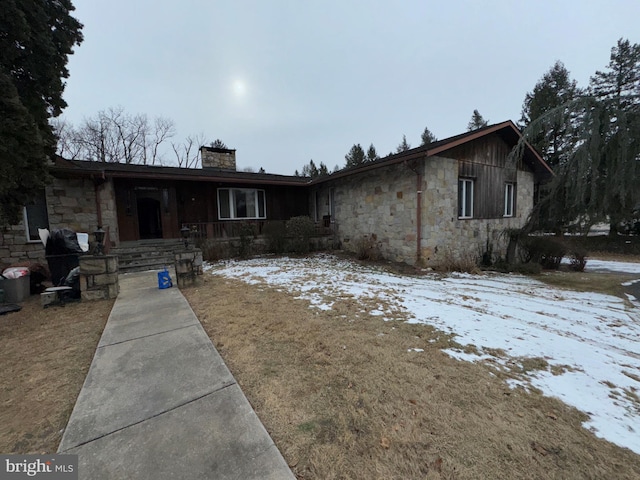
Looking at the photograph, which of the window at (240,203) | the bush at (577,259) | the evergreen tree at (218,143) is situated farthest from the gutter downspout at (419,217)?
the evergreen tree at (218,143)

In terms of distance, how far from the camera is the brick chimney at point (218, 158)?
1453 centimetres

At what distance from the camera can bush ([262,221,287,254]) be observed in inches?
400

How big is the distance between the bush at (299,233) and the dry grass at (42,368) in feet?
21.4

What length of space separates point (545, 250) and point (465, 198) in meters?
3.36

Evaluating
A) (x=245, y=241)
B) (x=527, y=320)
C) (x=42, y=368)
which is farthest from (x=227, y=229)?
(x=527, y=320)

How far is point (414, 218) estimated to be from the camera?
27.3ft

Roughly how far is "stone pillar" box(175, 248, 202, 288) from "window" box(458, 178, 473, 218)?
8.48m

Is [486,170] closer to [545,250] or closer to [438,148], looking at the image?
[438,148]

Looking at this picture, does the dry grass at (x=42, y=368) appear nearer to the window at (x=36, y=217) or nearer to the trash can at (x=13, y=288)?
the trash can at (x=13, y=288)

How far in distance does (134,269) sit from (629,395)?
32.1 feet

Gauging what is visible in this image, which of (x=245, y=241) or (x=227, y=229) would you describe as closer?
(x=245, y=241)

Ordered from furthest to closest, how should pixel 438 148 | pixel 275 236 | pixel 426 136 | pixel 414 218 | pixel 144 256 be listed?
1. pixel 426 136
2. pixel 275 236
3. pixel 414 218
4. pixel 144 256
5. pixel 438 148

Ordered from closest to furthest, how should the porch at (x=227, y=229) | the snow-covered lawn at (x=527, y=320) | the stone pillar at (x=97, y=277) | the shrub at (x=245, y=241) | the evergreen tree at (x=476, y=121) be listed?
the snow-covered lawn at (x=527, y=320) < the stone pillar at (x=97, y=277) < the shrub at (x=245, y=241) < the porch at (x=227, y=229) < the evergreen tree at (x=476, y=121)

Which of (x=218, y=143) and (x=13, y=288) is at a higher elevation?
(x=218, y=143)
